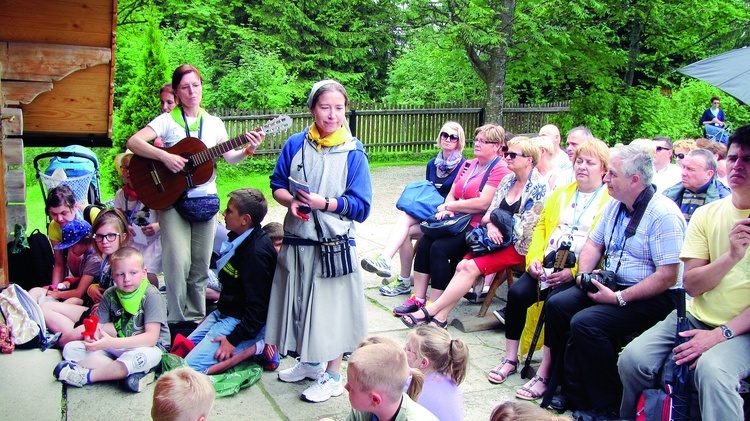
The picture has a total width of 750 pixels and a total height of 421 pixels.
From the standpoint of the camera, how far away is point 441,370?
11.0 feet

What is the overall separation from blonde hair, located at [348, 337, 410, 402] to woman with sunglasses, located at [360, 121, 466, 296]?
11.2 ft

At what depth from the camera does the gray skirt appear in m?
4.19

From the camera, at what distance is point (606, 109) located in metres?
15.9

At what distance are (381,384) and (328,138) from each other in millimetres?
1856

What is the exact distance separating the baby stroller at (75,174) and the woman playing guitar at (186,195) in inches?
56.2

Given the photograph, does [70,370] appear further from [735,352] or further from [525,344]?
[735,352]

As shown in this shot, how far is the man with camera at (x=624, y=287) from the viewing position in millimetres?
4039

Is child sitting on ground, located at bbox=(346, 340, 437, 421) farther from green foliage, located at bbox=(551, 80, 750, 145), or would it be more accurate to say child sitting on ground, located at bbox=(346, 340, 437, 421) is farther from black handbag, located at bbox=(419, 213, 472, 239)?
green foliage, located at bbox=(551, 80, 750, 145)

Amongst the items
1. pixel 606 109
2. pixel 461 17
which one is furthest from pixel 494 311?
pixel 606 109

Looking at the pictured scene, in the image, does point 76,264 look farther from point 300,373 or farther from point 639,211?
point 639,211

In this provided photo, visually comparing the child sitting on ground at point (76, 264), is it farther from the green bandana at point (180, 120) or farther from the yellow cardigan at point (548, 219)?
the yellow cardigan at point (548, 219)

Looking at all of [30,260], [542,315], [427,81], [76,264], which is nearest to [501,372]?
[542,315]

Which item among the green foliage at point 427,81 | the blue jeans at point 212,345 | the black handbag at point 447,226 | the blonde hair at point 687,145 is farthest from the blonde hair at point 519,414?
the green foliage at point 427,81

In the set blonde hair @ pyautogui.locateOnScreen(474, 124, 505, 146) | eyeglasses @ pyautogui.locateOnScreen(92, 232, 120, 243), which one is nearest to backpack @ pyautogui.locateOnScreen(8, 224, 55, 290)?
eyeglasses @ pyautogui.locateOnScreen(92, 232, 120, 243)
